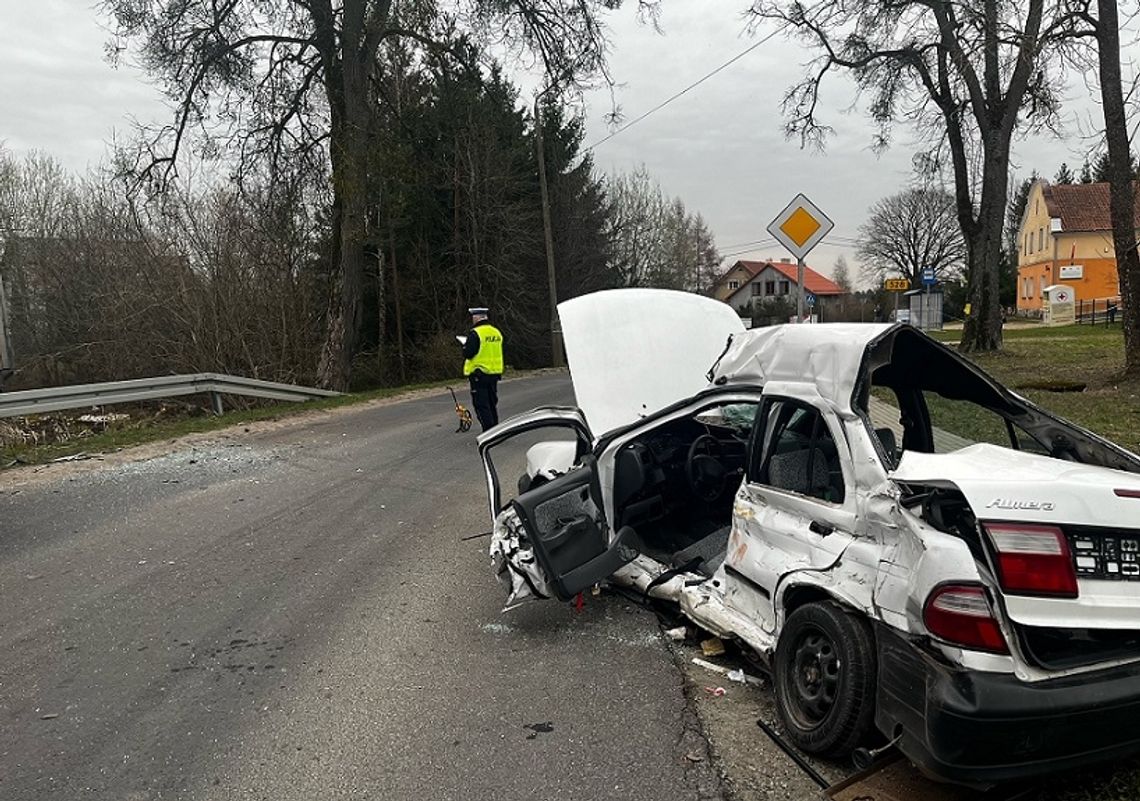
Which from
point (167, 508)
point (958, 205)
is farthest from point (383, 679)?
point (958, 205)

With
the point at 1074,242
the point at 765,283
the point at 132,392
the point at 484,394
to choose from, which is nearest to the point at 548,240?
the point at 132,392

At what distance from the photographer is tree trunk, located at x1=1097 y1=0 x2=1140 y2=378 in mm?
11844

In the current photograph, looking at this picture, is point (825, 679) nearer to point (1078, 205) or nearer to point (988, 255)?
point (988, 255)

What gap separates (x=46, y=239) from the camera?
2197 centimetres

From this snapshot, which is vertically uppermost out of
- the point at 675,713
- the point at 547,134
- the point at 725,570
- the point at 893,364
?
the point at 547,134

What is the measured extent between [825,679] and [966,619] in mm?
724

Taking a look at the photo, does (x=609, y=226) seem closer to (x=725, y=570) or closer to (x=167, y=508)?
(x=167, y=508)

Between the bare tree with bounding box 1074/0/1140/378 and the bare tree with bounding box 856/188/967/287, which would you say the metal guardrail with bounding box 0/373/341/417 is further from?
the bare tree with bounding box 856/188/967/287

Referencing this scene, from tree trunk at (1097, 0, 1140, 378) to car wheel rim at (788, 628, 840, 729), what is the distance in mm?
12011

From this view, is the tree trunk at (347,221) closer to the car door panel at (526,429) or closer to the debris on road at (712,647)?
the car door panel at (526,429)

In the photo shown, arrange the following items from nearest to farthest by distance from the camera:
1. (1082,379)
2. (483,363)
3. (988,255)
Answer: (483,363) → (1082,379) → (988,255)

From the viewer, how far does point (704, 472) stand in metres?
5.14

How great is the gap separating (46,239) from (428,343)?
1211 cm

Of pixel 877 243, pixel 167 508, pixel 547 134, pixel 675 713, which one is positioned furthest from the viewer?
pixel 877 243
